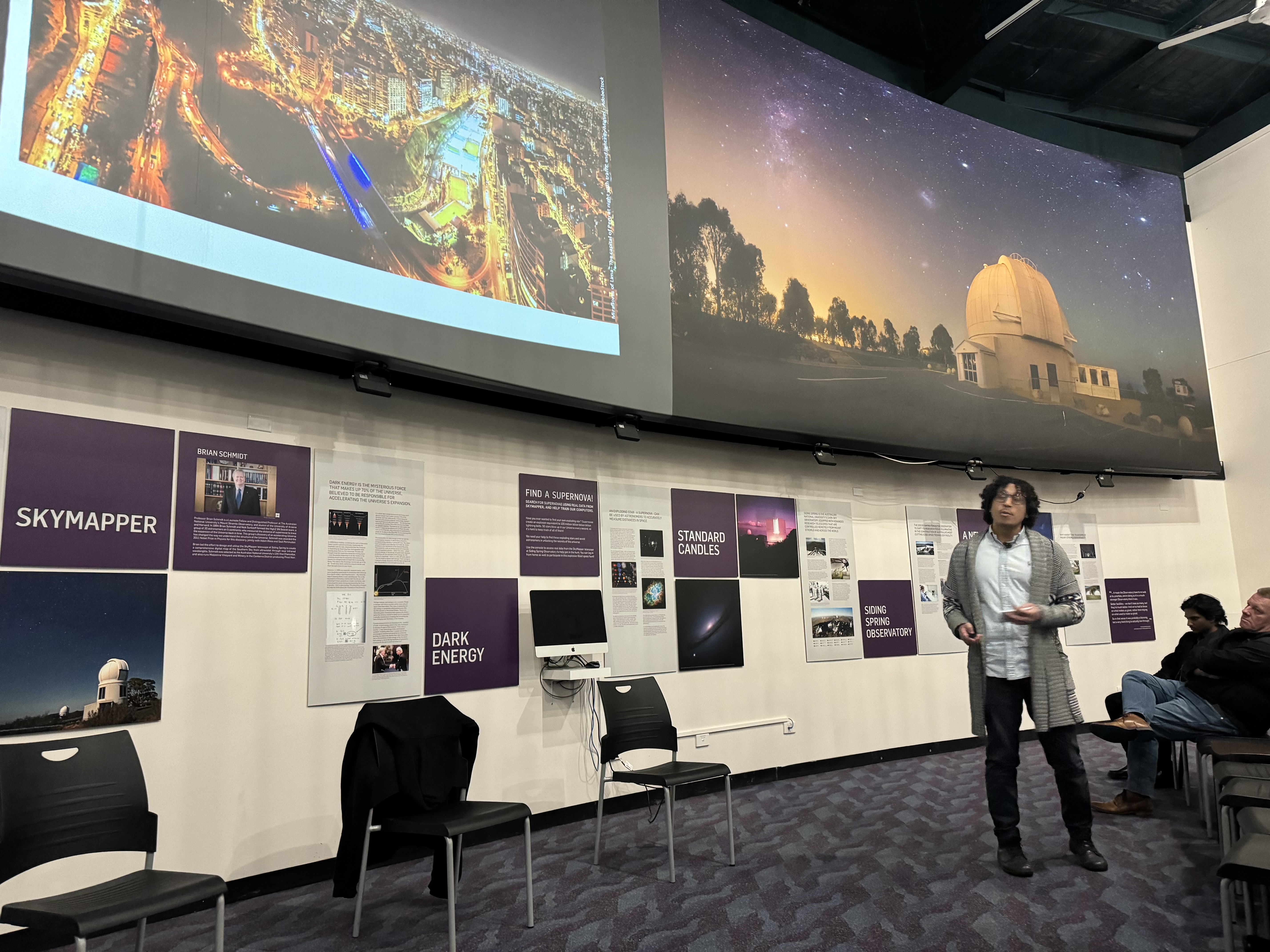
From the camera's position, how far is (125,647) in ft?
10.2

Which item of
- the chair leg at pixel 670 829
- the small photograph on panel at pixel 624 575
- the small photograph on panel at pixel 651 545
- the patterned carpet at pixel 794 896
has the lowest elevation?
the patterned carpet at pixel 794 896

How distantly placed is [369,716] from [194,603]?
3.44ft

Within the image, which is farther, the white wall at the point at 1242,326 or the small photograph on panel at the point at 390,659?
the white wall at the point at 1242,326

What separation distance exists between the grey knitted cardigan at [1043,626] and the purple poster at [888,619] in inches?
102

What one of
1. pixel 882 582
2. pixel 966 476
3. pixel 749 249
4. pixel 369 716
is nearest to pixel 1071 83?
pixel 966 476

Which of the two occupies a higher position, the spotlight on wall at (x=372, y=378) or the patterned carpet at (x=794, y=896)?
the spotlight on wall at (x=372, y=378)

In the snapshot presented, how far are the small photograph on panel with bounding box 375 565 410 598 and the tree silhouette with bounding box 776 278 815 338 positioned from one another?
2.92m

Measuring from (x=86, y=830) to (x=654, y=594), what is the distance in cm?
326

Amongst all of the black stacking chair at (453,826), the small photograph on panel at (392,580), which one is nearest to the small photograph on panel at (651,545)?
the small photograph on panel at (392,580)

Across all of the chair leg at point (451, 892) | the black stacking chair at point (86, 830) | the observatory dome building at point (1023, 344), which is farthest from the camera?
the observatory dome building at point (1023, 344)

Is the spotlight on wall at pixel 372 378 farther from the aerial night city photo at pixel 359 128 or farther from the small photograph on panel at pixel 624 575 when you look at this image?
the small photograph on panel at pixel 624 575

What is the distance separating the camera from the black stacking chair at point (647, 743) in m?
3.38

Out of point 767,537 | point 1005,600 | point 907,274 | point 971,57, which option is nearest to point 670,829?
point 1005,600

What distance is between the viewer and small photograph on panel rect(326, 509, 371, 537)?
3818 mm
